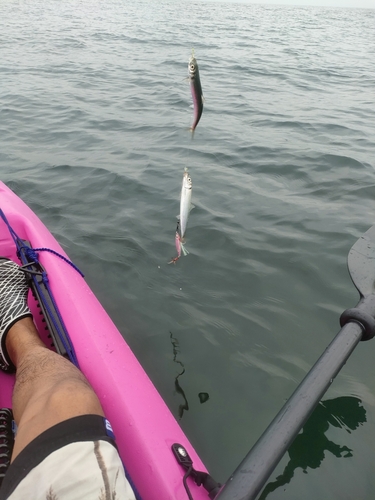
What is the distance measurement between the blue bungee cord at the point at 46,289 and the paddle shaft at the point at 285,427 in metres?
1.26

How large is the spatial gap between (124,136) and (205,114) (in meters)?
2.08

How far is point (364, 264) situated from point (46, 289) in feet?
8.06

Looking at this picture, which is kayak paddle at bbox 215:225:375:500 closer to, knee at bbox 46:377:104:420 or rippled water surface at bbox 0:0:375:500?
knee at bbox 46:377:104:420

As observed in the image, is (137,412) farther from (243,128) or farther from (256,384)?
(243,128)

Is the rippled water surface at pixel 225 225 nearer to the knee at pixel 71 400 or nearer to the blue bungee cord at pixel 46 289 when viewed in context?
the blue bungee cord at pixel 46 289

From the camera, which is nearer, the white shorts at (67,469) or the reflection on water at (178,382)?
the white shorts at (67,469)

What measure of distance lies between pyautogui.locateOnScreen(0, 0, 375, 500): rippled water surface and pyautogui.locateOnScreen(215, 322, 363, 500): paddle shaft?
887 mm

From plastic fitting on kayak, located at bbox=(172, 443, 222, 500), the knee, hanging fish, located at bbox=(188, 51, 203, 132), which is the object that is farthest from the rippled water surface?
hanging fish, located at bbox=(188, 51, 203, 132)

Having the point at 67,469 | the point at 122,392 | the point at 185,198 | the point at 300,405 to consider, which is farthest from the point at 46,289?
the point at 300,405

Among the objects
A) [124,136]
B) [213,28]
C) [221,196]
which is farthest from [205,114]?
[213,28]

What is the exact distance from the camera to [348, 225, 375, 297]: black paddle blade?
2886 mm

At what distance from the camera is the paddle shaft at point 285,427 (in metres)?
1.58

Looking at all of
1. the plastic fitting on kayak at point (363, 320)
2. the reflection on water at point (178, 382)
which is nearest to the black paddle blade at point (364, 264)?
the plastic fitting on kayak at point (363, 320)

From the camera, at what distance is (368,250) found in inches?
131
